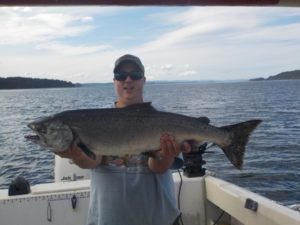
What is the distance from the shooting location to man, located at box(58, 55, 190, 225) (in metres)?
3.88

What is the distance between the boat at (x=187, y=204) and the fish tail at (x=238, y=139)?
0.99 m

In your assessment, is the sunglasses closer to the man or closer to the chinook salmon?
the chinook salmon

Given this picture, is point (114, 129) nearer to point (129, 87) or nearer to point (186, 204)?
point (129, 87)

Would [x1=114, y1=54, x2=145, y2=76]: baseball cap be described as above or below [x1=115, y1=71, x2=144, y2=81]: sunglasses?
above

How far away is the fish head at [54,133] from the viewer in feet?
12.2

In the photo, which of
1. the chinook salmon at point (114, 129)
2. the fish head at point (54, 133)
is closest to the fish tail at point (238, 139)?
the chinook salmon at point (114, 129)

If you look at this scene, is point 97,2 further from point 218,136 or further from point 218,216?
point 218,216

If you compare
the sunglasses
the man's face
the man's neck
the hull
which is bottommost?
the hull

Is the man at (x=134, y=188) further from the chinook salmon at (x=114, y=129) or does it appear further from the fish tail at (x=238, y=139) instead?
the fish tail at (x=238, y=139)

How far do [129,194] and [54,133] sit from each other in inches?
32.9

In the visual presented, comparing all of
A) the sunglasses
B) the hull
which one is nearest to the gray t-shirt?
the sunglasses

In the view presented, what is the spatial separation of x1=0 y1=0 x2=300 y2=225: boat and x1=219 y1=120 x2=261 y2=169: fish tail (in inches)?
39.1

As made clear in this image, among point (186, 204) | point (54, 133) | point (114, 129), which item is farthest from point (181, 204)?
point (54, 133)

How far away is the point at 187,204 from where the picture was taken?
258 inches
